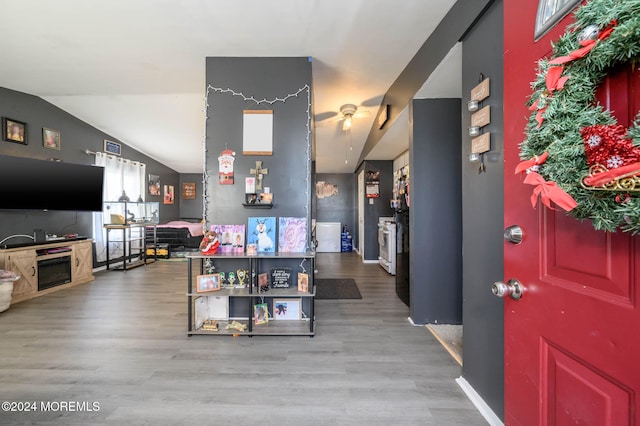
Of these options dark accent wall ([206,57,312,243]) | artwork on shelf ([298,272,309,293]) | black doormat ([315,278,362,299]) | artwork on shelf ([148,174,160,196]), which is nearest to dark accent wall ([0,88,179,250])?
artwork on shelf ([148,174,160,196])

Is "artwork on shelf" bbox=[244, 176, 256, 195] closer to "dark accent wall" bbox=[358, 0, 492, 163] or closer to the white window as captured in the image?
"dark accent wall" bbox=[358, 0, 492, 163]

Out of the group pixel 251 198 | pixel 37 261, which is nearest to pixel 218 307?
pixel 251 198

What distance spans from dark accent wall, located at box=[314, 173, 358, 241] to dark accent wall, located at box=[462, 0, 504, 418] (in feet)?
21.7

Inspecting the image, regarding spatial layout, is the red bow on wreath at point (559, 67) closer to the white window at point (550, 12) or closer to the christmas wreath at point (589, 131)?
the christmas wreath at point (589, 131)

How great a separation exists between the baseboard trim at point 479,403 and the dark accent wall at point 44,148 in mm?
5752

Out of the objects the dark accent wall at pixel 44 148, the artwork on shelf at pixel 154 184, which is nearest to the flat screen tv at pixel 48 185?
the dark accent wall at pixel 44 148

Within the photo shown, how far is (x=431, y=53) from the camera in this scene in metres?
2.28

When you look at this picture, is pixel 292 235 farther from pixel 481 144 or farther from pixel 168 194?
pixel 168 194

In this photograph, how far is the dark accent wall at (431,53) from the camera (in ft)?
5.69

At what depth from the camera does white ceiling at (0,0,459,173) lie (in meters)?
2.08

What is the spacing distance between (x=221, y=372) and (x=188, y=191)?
8.39m

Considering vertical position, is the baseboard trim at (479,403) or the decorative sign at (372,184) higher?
the decorative sign at (372,184)

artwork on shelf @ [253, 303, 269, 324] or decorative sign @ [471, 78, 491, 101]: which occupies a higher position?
decorative sign @ [471, 78, 491, 101]

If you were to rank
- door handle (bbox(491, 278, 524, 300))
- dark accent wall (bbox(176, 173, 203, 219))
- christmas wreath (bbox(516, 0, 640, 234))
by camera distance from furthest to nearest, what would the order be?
dark accent wall (bbox(176, 173, 203, 219)) → door handle (bbox(491, 278, 524, 300)) → christmas wreath (bbox(516, 0, 640, 234))
